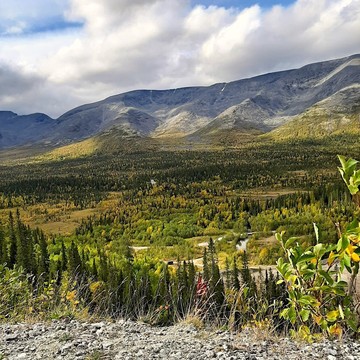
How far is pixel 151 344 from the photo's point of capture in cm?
809

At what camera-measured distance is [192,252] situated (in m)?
102

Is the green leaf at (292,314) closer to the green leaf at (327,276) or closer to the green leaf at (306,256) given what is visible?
the green leaf at (327,276)

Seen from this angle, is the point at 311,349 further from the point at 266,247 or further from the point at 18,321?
the point at 266,247

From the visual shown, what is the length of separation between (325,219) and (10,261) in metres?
83.9

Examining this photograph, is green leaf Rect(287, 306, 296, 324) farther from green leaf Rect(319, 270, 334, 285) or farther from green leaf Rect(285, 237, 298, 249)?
green leaf Rect(285, 237, 298, 249)

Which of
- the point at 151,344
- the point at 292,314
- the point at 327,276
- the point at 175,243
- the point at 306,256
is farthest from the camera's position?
the point at 175,243

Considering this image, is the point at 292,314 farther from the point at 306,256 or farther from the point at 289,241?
the point at 289,241

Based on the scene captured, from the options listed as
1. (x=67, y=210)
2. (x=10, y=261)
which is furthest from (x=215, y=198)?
(x=10, y=261)

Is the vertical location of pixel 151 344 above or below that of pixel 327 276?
below

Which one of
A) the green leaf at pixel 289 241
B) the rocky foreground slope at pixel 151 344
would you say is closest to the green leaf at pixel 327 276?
the green leaf at pixel 289 241

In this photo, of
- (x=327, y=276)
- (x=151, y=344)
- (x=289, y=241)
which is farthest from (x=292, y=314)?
(x=151, y=344)

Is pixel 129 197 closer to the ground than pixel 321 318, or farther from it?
closer to the ground

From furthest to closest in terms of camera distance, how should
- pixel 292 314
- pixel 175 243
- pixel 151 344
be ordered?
pixel 175 243 → pixel 151 344 → pixel 292 314

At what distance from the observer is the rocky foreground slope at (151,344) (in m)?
7.18
